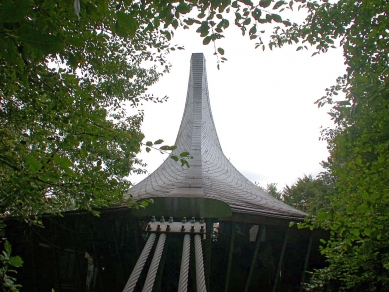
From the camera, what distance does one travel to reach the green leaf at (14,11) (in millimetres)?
656

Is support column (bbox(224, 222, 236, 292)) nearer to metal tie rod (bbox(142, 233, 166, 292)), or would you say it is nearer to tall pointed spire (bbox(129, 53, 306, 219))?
tall pointed spire (bbox(129, 53, 306, 219))

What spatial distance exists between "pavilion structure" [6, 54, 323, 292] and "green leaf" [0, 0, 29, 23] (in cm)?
287

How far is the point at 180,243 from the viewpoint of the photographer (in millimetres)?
4137

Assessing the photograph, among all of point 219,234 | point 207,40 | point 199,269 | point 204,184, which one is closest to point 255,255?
point 219,234

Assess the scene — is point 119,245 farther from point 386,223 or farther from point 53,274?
point 386,223

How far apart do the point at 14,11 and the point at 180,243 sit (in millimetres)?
3808

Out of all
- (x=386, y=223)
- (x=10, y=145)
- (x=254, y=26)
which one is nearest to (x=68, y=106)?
(x=10, y=145)

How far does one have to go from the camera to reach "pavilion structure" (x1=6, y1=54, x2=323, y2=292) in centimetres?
372

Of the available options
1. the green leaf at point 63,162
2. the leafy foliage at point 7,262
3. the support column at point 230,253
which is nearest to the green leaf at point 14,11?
the green leaf at point 63,162

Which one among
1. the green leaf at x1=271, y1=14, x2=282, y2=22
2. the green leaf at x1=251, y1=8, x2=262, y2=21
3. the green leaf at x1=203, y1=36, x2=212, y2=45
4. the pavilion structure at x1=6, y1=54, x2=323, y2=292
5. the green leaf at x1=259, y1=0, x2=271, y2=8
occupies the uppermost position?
the green leaf at x1=251, y1=8, x2=262, y2=21

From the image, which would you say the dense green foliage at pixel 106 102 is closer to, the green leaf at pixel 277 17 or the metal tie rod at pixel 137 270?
the green leaf at pixel 277 17

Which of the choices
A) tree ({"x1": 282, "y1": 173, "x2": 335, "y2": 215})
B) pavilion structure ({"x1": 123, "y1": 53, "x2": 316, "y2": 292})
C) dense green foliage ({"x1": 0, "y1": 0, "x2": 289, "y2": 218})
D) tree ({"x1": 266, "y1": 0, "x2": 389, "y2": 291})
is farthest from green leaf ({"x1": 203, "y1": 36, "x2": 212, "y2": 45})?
tree ({"x1": 282, "y1": 173, "x2": 335, "y2": 215})

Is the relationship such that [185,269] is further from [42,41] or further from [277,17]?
[42,41]

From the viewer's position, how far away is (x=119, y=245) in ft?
15.1
